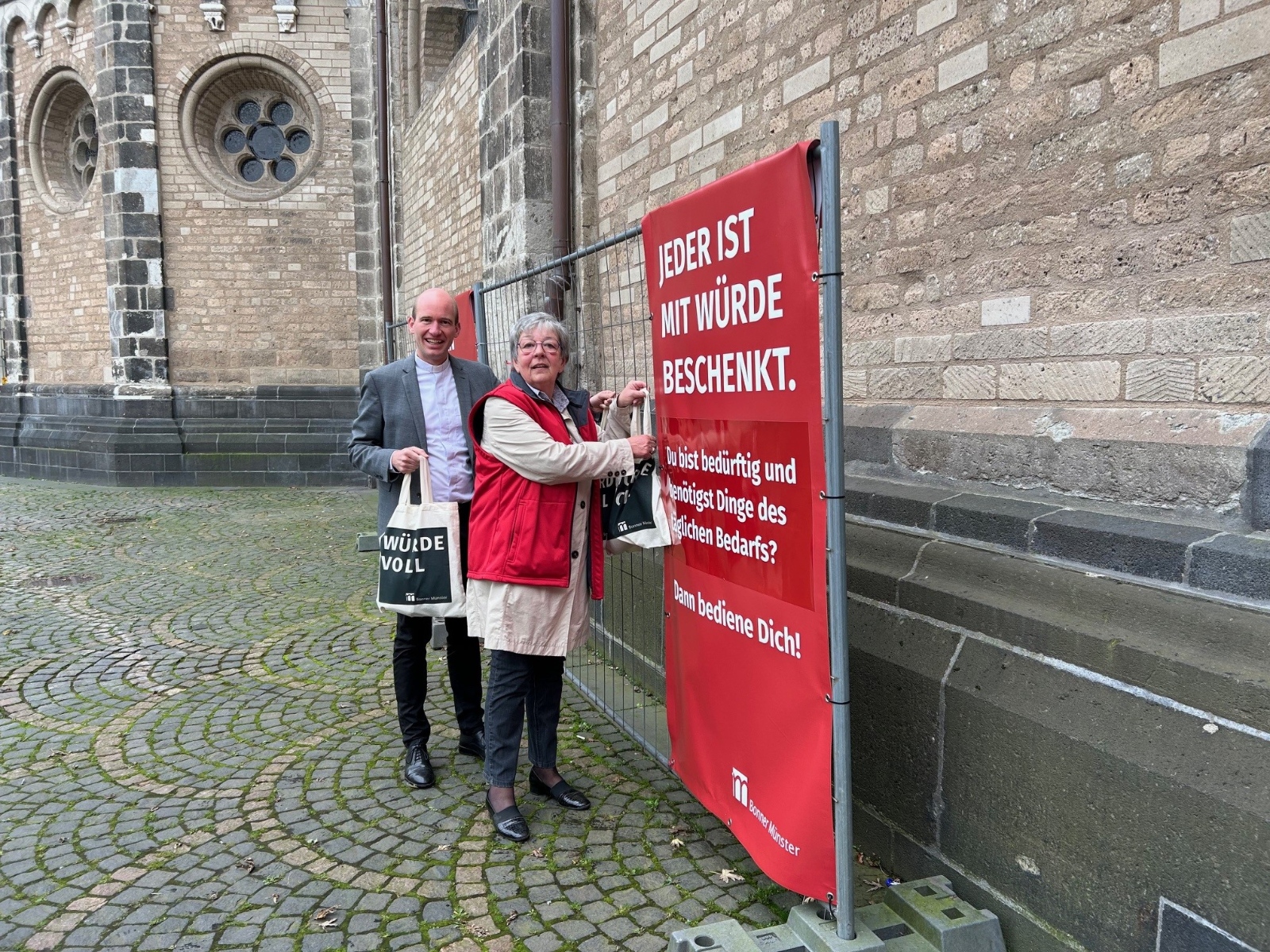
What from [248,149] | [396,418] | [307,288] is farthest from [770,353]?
[248,149]

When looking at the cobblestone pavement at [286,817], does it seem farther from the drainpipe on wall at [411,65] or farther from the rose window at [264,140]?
the rose window at [264,140]

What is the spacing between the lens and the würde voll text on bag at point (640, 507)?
117 inches

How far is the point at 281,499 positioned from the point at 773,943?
11.1m

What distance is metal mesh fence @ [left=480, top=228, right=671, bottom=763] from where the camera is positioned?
4.11 meters

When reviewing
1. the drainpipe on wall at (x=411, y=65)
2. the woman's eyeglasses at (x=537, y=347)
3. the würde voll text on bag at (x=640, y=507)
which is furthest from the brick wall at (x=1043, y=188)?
the drainpipe on wall at (x=411, y=65)

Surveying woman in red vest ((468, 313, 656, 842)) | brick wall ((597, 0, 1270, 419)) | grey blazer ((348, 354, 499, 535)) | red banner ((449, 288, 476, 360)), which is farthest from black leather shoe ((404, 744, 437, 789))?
brick wall ((597, 0, 1270, 419))

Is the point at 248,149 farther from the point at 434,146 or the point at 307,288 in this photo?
the point at 434,146

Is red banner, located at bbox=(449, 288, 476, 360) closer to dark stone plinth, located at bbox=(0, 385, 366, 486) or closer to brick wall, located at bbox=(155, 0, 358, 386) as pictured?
dark stone plinth, located at bbox=(0, 385, 366, 486)

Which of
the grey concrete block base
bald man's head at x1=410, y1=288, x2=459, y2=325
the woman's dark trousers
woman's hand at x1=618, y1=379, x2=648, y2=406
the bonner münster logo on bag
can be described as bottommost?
the grey concrete block base

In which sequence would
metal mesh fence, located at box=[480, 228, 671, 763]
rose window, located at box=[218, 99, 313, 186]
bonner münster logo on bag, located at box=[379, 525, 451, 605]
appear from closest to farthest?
bonner münster logo on bag, located at box=[379, 525, 451, 605] → metal mesh fence, located at box=[480, 228, 671, 763] → rose window, located at box=[218, 99, 313, 186]

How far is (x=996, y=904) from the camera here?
2.39 meters

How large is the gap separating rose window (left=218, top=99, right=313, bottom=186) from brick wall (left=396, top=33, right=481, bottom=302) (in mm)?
2223

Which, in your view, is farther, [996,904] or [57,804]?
[57,804]

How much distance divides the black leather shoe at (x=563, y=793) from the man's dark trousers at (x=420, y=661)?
32 cm
